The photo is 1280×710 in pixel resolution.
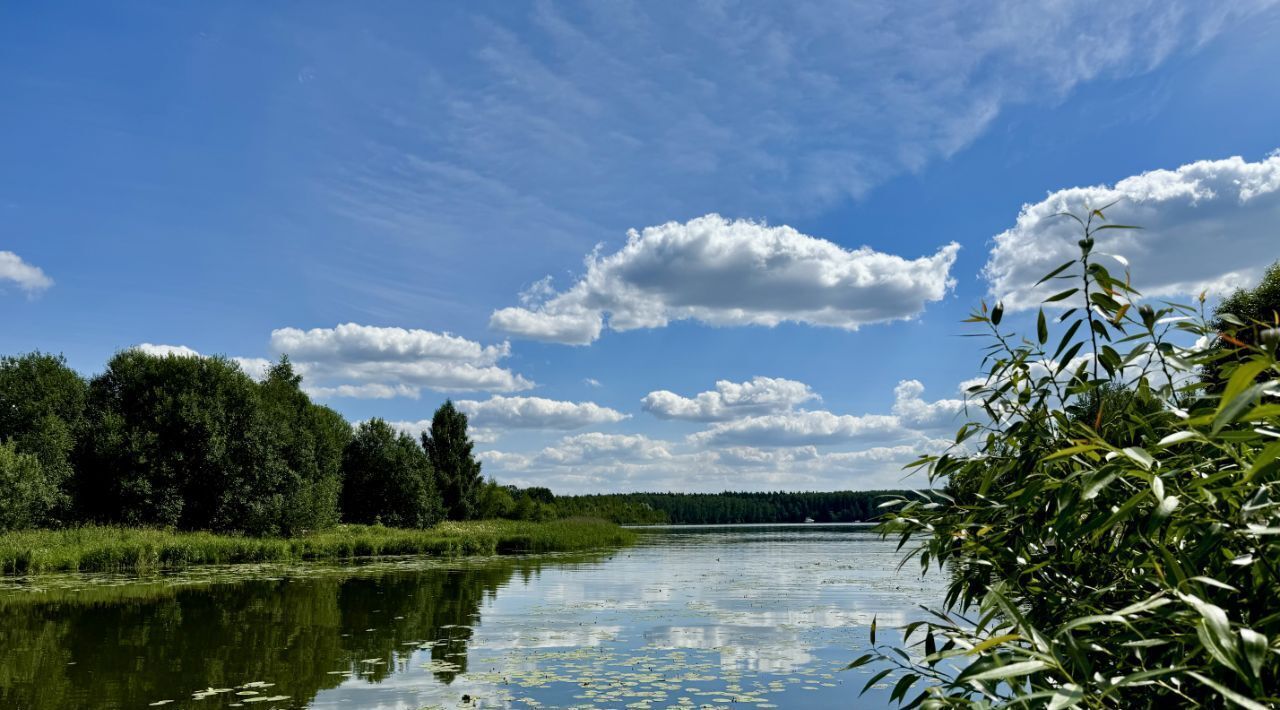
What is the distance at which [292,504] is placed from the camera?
39812 millimetres

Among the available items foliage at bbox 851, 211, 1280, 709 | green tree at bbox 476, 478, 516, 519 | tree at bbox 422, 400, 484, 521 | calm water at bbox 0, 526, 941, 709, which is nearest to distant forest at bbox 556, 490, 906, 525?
green tree at bbox 476, 478, 516, 519

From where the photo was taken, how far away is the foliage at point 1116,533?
187 cm

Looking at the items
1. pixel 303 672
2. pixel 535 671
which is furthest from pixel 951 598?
pixel 303 672

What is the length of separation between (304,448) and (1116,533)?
46507mm

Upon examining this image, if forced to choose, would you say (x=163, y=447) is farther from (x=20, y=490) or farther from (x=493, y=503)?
(x=493, y=503)

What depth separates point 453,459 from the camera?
195 ft

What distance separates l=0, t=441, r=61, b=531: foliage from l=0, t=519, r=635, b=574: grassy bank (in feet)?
2.24

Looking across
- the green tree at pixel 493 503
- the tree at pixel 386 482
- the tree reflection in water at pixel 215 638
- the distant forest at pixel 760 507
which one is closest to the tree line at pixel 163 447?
the tree at pixel 386 482

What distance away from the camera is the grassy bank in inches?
1017

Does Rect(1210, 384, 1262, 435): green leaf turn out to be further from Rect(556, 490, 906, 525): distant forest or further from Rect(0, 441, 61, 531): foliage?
Rect(556, 490, 906, 525): distant forest

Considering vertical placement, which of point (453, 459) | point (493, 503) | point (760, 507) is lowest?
point (760, 507)

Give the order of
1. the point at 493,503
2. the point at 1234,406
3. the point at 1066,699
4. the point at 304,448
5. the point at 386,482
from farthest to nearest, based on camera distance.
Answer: the point at 493,503 → the point at 386,482 → the point at 304,448 → the point at 1066,699 → the point at 1234,406

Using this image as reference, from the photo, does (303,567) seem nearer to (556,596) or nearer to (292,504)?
(292,504)

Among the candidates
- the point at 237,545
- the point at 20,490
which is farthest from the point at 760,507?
the point at 20,490
